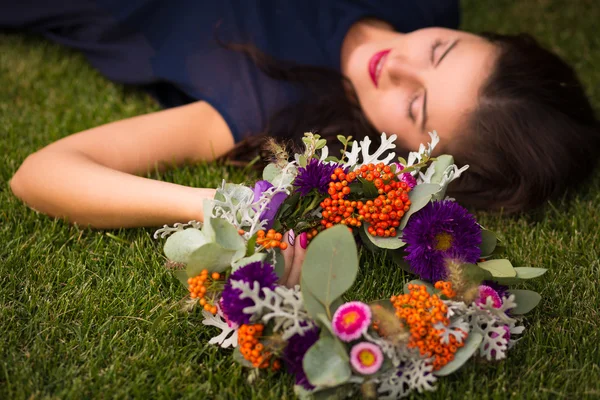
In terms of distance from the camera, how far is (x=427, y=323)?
46.4 inches

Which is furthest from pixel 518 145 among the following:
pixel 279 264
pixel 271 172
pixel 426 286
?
pixel 279 264

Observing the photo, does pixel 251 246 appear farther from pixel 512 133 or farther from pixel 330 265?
pixel 512 133

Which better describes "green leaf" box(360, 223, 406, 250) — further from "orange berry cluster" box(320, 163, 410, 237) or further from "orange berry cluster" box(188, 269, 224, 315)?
"orange berry cluster" box(188, 269, 224, 315)

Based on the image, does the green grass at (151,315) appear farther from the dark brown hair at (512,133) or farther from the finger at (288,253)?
the finger at (288,253)

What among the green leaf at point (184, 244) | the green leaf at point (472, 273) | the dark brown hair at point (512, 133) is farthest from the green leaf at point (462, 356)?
the dark brown hair at point (512, 133)

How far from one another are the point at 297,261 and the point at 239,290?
0.83 ft

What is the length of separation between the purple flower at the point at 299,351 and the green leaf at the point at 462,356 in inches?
9.9

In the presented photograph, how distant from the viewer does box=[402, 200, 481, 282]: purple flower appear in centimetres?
135

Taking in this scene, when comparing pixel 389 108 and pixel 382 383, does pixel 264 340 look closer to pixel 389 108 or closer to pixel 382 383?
Answer: pixel 382 383

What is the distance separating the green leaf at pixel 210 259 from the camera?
→ 1.24 metres

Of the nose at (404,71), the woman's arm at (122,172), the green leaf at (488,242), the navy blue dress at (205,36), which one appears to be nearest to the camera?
the green leaf at (488,242)

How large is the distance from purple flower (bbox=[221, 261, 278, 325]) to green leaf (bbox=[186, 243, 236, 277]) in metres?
0.07

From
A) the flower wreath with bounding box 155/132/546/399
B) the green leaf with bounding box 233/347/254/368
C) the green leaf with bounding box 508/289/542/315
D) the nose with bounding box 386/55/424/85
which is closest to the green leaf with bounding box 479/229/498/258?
the flower wreath with bounding box 155/132/546/399

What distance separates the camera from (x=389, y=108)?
7.02 feet
